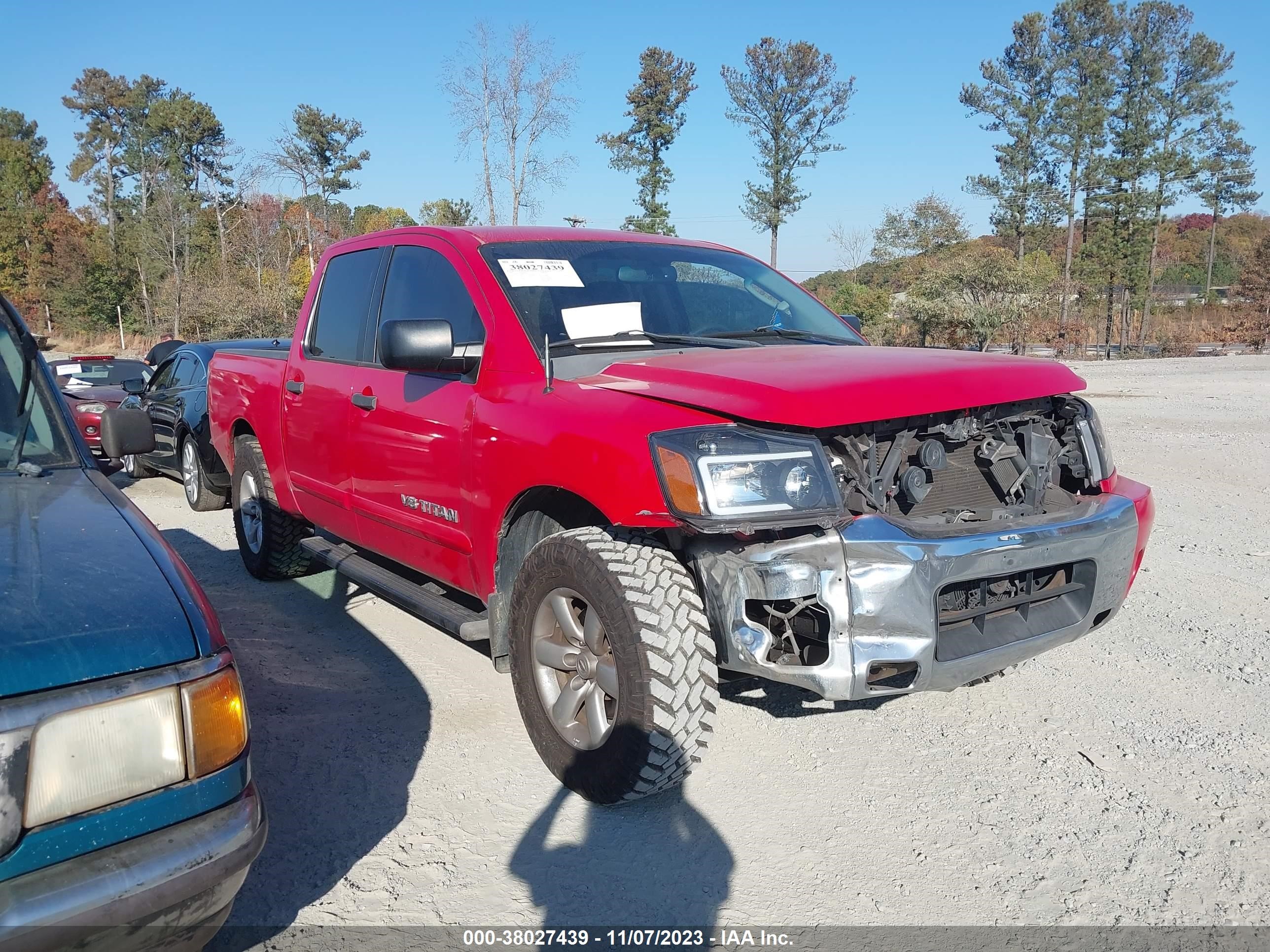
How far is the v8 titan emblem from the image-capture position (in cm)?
360

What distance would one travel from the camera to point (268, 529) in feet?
18.2

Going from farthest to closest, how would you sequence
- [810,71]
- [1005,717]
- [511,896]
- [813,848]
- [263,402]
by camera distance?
[810,71]
[263,402]
[1005,717]
[813,848]
[511,896]

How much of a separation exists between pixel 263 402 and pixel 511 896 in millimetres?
3683

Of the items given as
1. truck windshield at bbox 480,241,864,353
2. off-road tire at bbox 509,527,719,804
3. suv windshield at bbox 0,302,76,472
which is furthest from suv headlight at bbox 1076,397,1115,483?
suv windshield at bbox 0,302,76,472

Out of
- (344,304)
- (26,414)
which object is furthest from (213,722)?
(344,304)

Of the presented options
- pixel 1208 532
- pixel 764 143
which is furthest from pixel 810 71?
pixel 1208 532

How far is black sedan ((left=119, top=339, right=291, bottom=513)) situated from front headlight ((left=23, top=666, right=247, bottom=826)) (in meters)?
6.31

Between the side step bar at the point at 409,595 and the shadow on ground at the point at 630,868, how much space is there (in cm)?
72

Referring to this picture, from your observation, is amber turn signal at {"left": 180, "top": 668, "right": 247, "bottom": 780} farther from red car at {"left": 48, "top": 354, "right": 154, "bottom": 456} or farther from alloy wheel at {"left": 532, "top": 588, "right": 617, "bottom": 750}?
red car at {"left": 48, "top": 354, "right": 154, "bottom": 456}

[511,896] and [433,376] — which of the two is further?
[433,376]

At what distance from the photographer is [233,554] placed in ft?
21.9

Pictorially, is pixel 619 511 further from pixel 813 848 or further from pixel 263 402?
pixel 263 402

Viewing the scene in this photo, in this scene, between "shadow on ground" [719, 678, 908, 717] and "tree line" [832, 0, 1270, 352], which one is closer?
"shadow on ground" [719, 678, 908, 717]

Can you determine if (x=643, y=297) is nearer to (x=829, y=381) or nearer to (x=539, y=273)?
(x=539, y=273)
